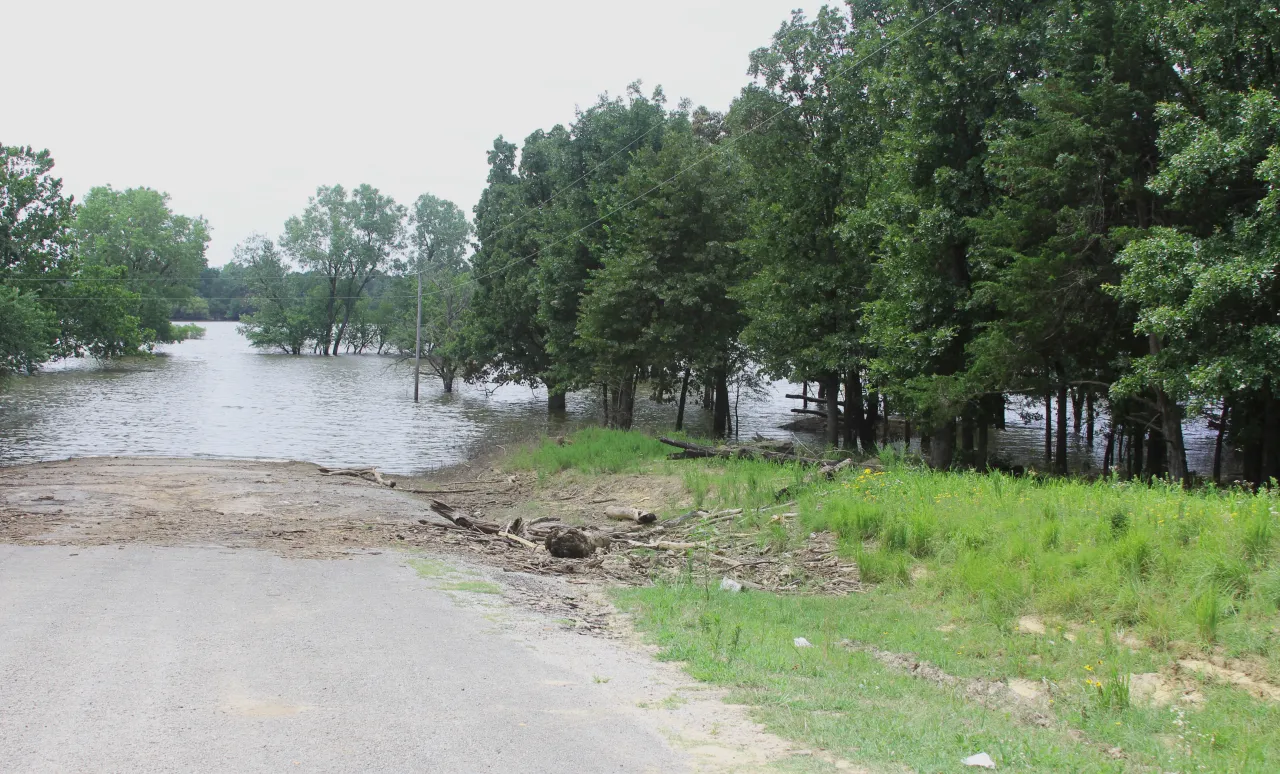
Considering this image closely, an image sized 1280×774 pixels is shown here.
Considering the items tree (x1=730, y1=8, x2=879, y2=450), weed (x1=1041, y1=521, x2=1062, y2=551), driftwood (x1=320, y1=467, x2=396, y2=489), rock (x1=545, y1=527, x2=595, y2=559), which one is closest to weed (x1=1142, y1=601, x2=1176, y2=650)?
weed (x1=1041, y1=521, x2=1062, y2=551)

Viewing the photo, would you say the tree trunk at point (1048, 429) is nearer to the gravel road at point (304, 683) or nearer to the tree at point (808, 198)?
the tree at point (808, 198)

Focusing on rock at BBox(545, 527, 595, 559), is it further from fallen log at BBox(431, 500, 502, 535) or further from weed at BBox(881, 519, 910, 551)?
weed at BBox(881, 519, 910, 551)

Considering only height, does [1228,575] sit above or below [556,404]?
above

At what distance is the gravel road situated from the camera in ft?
15.9

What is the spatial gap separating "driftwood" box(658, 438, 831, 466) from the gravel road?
1099 centimetres

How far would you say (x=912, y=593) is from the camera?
9.84m

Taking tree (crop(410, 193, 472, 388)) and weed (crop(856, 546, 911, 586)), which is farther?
tree (crop(410, 193, 472, 388))

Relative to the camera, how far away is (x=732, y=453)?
67.6 ft

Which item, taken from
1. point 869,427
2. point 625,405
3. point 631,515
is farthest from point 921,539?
point 625,405

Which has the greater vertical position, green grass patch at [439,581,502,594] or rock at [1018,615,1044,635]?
rock at [1018,615,1044,635]

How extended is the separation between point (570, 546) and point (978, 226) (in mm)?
11309

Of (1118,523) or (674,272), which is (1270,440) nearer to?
(1118,523)

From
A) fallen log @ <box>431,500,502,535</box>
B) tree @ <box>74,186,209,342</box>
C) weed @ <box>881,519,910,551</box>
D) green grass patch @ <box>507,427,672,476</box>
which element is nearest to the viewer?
weed @ <box>881,519,910,551</box>

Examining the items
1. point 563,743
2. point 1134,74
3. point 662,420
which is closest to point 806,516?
point 563,743
